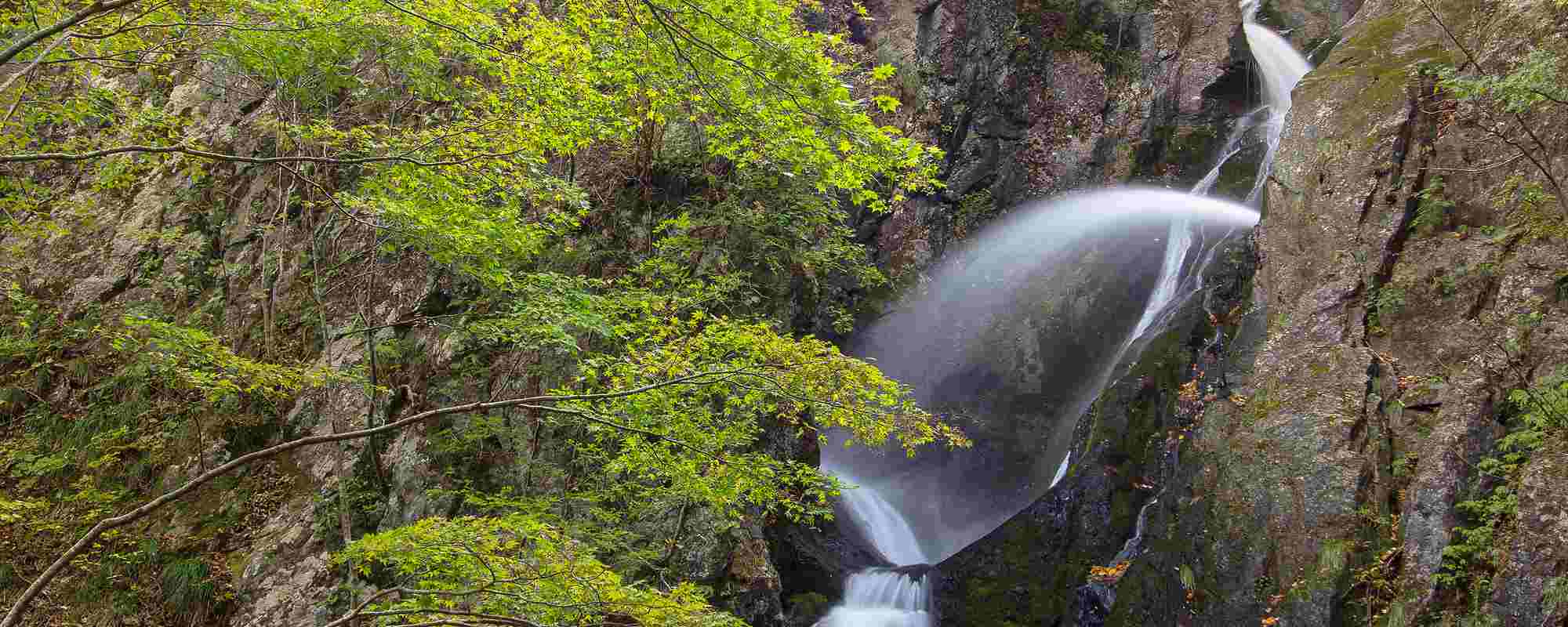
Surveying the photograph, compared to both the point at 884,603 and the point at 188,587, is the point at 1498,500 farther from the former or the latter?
the point at 188,587

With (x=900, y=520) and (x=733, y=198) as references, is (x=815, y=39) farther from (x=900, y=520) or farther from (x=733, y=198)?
(x=900, y=520)

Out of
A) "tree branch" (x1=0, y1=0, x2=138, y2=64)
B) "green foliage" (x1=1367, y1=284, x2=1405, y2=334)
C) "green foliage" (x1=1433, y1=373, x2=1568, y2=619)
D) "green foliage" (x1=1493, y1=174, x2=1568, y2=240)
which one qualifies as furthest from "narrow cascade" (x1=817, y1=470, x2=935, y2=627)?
"tree branch" (x1=0, y1=0, x2=138, y2=64)

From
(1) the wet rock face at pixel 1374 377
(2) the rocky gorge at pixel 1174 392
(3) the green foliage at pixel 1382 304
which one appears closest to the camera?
(1) the wet rock face at pixel 1374 377

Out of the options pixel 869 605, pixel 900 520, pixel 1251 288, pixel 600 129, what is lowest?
pixel 900 520

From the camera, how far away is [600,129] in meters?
7.37

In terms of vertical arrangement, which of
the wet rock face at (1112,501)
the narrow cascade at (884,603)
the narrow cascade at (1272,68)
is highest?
the narrow cascade at (1272,68)

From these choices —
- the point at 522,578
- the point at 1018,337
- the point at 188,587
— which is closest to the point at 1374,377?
the point at 1018,337

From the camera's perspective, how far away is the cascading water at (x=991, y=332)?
1110cm

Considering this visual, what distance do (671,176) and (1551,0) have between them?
9183 mm

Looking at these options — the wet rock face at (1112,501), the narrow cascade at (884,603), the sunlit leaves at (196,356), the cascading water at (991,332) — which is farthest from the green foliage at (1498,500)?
the sunlit leaves at (196,356)

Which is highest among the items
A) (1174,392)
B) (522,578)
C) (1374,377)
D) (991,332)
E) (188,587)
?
(522,578)

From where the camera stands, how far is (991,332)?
46.5ft

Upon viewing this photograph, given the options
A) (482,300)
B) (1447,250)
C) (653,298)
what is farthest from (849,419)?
(1447,250)

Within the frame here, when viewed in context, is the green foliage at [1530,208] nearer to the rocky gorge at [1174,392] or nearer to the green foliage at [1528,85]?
the rocky gorge at [1174,392]
